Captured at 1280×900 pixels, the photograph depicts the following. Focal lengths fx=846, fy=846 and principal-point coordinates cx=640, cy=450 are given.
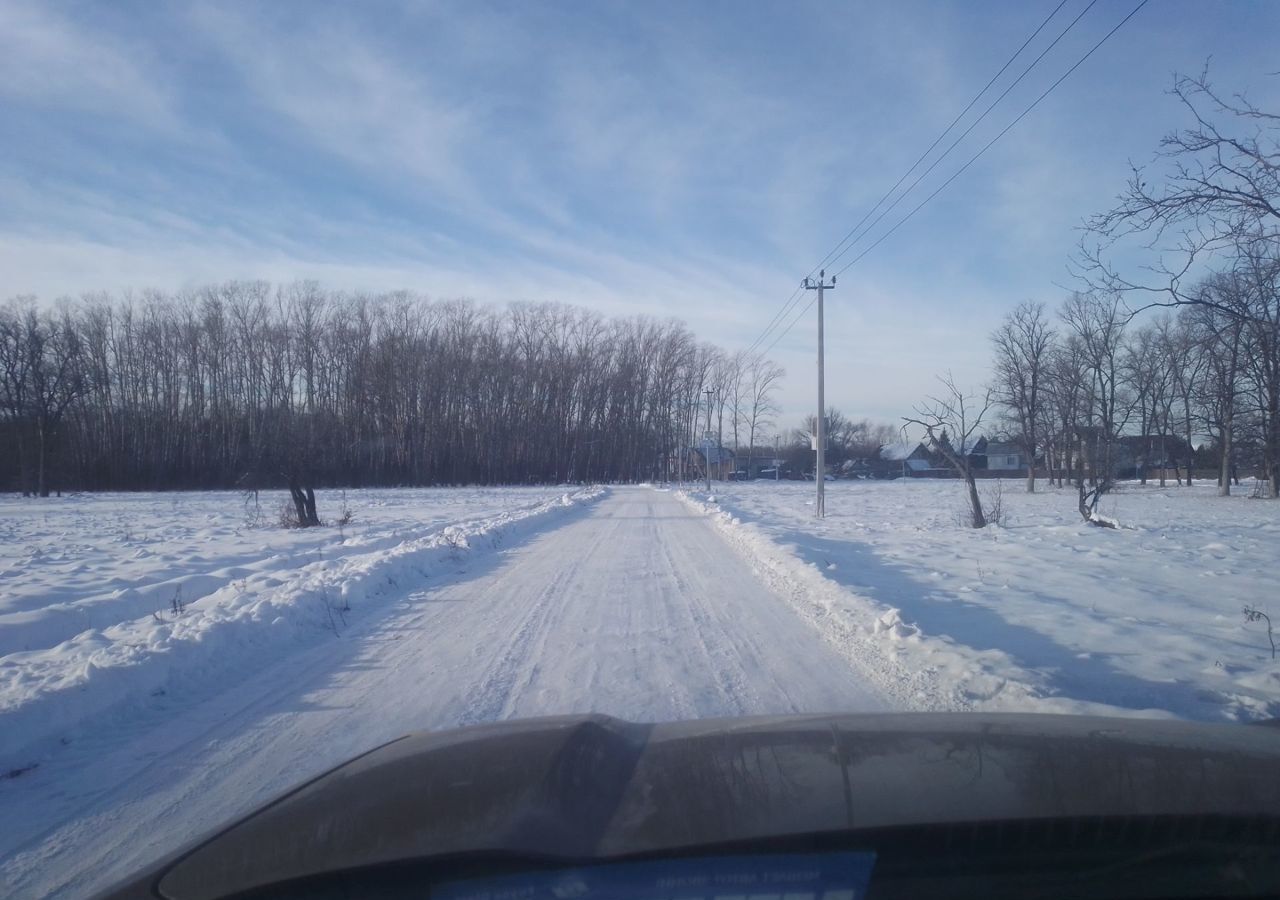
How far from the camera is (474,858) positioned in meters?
2.75

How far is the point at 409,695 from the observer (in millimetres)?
7082

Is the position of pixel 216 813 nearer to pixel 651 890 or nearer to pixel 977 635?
pixel 651 890

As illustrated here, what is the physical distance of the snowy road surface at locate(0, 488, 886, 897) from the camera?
461cm

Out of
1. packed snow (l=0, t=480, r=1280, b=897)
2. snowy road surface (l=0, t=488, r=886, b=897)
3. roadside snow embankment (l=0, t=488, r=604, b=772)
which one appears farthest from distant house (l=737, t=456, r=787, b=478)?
snowy road surface (l=0, t=488, r=886, b=897)

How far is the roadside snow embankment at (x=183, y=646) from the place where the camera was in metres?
6.36

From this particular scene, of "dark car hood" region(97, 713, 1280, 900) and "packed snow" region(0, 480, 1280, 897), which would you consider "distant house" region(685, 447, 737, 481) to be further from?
"dark car hood" region(97, 713, 1280, 900)

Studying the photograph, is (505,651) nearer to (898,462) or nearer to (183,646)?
(183,646)

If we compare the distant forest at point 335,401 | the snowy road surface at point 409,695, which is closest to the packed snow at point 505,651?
the snowy road surface at point 409,695

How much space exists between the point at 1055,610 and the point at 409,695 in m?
7.91

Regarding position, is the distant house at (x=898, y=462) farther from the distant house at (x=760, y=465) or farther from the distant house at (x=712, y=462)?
the distant house at (x=712, y=462)

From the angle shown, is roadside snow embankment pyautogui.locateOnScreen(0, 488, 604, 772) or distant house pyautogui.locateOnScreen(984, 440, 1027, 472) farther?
distant house pyautogui.locateOnScreen(984, 440, 1027, 472)

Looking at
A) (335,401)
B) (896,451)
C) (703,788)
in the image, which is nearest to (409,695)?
(703,788)

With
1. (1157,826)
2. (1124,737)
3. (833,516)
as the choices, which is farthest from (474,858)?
(833,516)

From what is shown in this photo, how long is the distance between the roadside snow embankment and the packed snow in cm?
3
